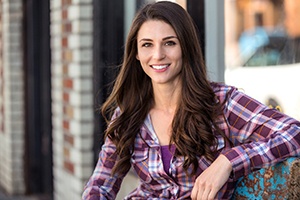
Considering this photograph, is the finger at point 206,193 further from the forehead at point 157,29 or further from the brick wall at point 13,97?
the brick wall at point 13,97

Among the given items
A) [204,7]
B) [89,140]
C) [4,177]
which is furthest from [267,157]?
[4,177]

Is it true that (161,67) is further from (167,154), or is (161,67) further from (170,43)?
(167,154)

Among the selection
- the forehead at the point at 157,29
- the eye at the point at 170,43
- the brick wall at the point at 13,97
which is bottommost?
the brick wall at the point at 13,97

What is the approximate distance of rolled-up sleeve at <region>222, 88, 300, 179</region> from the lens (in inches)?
84.4

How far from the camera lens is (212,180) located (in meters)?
2.13

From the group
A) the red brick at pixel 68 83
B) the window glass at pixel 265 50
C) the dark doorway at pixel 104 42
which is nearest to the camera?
the window glass at pixel 265 50

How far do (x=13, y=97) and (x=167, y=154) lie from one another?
5.05 m

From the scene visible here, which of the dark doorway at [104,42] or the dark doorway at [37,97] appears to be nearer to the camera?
the dark doorway at [104,42]

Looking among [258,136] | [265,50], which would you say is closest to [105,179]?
[258,136]

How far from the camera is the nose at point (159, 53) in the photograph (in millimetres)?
2423

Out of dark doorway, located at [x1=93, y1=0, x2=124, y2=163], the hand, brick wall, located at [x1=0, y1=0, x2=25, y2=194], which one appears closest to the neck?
the hand

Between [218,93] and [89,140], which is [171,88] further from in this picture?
[89,140]

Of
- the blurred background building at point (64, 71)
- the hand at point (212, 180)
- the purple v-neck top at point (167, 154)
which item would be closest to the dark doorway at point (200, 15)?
the blurred background building at point (64, 71)

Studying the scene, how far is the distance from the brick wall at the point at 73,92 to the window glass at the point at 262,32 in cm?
153
